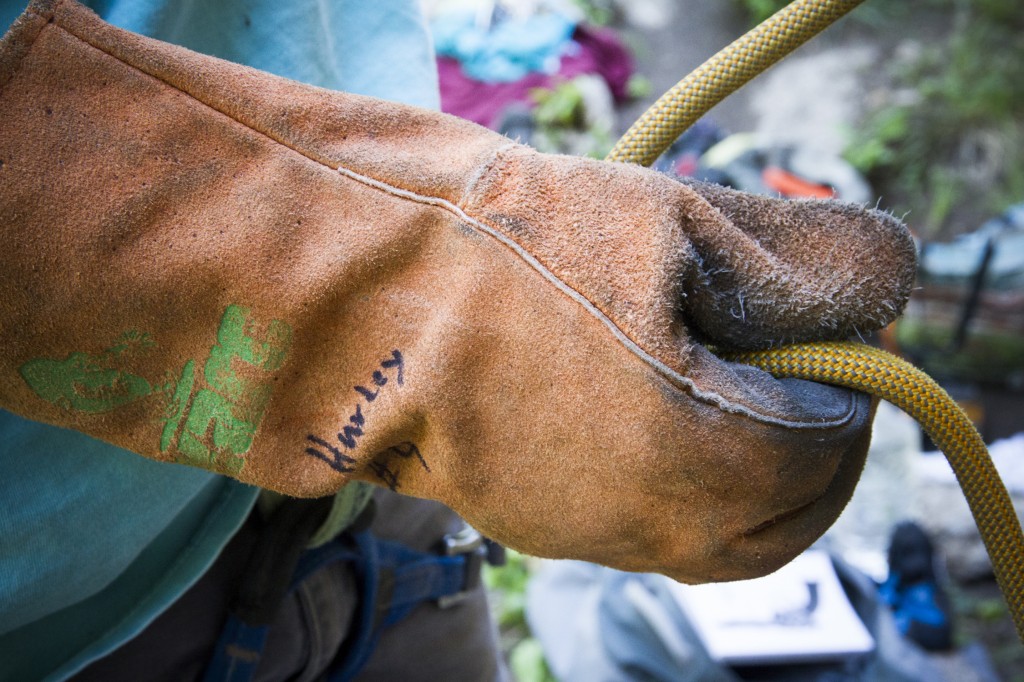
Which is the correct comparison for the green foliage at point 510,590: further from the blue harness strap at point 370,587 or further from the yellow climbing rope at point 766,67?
the yellow climbing rope at point 766,67

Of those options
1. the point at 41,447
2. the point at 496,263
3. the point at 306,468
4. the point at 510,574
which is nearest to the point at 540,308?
the point at 496,263

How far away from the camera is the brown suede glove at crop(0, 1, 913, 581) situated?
0.63 m

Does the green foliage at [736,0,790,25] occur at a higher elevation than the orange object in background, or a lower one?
lower

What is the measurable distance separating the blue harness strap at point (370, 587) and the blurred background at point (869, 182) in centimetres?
65

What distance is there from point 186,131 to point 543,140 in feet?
12.2

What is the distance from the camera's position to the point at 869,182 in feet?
17.0

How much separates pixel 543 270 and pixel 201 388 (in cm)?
32

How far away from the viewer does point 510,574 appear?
281 cm

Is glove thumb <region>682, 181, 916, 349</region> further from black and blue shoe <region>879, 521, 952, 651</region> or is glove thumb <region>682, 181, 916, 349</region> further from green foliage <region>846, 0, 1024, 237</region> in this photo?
green foliage <region>846, 0, 1024, 237</region>

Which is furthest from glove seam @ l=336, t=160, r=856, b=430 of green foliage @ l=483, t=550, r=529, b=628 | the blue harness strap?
Result: green foliage @ l=483, t=550, r=529, b=628

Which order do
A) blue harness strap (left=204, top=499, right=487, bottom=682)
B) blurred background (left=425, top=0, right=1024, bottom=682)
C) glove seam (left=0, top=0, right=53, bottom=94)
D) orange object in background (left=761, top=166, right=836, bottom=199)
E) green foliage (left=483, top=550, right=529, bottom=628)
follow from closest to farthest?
glove seam (left=0, top=0, right=53, bottom=94)
blue harness strap (left=204, top=499, right=487, bottom=682)
blurred background (left=425, top=0, right=1024, bottom=682)
green foliage (left=483, top=550, right=529, bottom=628)
orange object in background (left=761, top=166, right=836, bottom=199)

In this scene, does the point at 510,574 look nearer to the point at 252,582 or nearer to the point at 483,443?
the point at 252,582

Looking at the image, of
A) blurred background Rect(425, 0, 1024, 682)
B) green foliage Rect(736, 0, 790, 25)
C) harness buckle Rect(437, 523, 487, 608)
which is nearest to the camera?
harness buckle Rect(437, 523, 487, 608)

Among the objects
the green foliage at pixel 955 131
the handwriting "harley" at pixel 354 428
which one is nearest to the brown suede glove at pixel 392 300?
the handwriting "harley" at pixel 354 428
